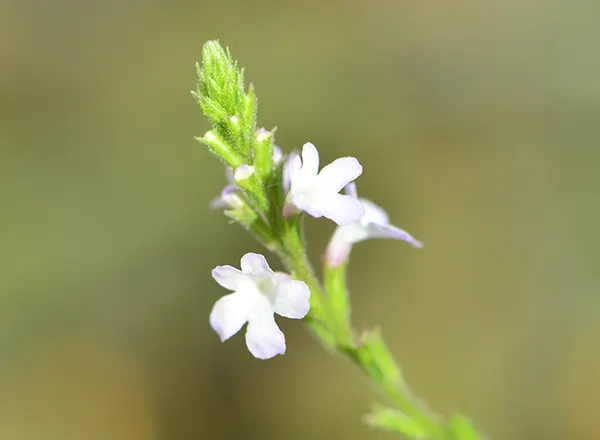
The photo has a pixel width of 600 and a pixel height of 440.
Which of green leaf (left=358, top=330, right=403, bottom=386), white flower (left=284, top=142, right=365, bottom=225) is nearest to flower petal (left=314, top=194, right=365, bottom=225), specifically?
white flower (left=284, top=142, right=365, bottom=225)

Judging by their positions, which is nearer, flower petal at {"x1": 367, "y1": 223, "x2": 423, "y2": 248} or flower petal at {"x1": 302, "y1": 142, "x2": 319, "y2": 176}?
flower petal at {"x1": 302, "y1": 142, "x2": 319, "y2": 176}

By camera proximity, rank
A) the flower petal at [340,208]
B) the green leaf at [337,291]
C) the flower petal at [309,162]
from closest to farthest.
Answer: the flower petal at [340,208] → the flower petal at [309,162] → the green leaf at [337,291]

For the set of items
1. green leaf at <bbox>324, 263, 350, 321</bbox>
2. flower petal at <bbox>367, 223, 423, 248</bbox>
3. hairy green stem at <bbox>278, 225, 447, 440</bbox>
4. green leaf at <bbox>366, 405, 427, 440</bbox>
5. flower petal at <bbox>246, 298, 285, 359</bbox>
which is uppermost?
flower petal at <bbox>367, 223, 423, 248</bbox>

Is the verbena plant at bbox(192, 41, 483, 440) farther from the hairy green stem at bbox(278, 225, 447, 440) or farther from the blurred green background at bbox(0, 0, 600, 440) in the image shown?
the blurred green background at bbox(0, 0, 600, 440)

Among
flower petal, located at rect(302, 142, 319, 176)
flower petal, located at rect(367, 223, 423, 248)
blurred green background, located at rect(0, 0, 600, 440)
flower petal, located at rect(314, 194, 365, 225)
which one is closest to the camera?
flower petal, located at rect(314, 194, 365, 225)

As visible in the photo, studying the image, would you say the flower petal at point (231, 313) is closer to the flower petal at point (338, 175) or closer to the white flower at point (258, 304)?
the white flower at point (258, 304)

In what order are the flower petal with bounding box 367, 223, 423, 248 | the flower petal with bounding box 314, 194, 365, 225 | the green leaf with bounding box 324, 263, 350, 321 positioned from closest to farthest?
the flower petal with bounding box 314, 194, 365, 225
the flower petal with bounding box 367, 223, 423, 248
the green leaf with bounding box 324, 263, 350, 321

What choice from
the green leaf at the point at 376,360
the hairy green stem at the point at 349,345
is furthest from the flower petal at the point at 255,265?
the green leaf at the point at 376,360

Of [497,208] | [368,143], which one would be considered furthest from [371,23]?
[497,208]
